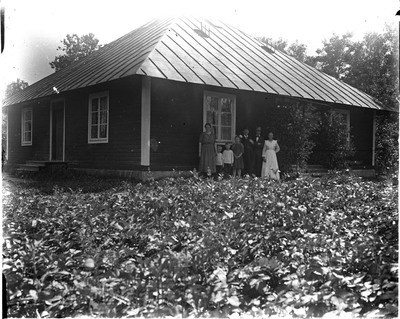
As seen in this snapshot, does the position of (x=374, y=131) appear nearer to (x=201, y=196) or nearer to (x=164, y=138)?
(x=164, y=138)

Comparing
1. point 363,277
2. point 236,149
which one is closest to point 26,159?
point 236,149

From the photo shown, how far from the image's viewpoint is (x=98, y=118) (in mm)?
14250

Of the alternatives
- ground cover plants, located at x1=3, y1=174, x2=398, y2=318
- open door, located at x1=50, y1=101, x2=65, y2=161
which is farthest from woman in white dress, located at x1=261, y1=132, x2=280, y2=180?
ground cover plants, located at x1=3, y1=174, x2=398, y2=318

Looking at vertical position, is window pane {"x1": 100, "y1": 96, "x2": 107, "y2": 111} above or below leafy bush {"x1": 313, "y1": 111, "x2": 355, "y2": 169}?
above

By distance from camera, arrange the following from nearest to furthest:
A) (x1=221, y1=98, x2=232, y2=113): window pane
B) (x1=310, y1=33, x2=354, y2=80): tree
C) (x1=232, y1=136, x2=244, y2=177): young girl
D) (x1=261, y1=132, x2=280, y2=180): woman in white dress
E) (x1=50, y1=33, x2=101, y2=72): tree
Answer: (x1=261, y1=132, x2=280, y2=180): woman in white dress, (x1=232, y1=136, x2=244, y2=177): young girl, (x1=221, y1=98, x2=232, y2=113): window pane, (x1=50, y1=33, x2=101, y2=72): tree, (x1=310, y1=33, x2=354, y2=80): tree

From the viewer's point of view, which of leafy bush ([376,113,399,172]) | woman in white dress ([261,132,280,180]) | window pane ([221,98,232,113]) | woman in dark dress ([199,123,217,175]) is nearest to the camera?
woman in dark dress ([199,123,217,175])

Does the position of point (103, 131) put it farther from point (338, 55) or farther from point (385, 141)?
point (338, 55)

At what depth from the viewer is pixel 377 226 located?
4.23 m

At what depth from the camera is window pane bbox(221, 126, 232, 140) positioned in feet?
46.7

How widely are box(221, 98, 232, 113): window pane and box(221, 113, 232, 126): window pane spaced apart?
0.13m

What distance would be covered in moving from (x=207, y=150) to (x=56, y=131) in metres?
7.07

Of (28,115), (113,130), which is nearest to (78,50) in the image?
(28,115)

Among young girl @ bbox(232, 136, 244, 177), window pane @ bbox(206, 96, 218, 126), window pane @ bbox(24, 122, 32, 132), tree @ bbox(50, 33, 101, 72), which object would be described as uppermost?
tree @ bbox(50, 33, 101, 72)

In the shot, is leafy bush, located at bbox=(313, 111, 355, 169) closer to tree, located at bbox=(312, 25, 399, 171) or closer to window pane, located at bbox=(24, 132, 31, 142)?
tree, located at bbox=(312, 25, 399, 171)
